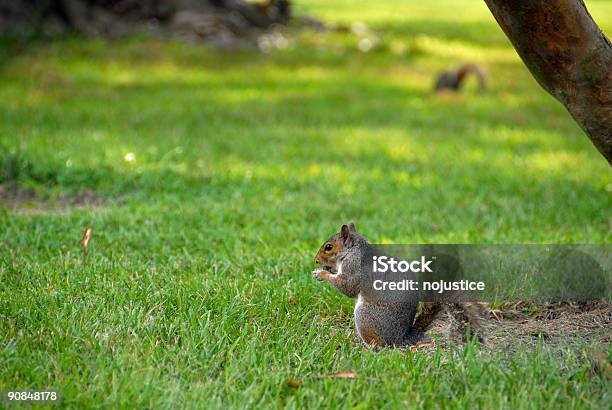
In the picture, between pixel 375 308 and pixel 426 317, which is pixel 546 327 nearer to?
pixel 426 317

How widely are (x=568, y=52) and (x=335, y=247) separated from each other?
1415 mm

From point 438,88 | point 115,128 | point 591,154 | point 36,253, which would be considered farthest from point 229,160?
point 438,88

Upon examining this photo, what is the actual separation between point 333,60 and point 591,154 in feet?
22.9

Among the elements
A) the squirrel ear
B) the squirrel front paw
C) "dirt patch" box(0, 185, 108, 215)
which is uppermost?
the squirrel ear

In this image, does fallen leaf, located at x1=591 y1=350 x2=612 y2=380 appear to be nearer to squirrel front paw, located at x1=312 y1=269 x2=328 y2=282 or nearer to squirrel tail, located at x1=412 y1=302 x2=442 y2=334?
squirrel tail, located at x1=412 y1=302 x2=442 y2=334

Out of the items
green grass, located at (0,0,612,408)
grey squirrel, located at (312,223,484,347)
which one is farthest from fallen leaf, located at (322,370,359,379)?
grey squirrel, located at (312,223,484,347)

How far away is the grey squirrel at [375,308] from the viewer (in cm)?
381

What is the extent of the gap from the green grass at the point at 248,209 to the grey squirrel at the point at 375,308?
6.3 inches

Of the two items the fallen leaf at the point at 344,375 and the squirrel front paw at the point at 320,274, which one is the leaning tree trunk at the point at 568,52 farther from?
the fallen leaf at the point at 344,375

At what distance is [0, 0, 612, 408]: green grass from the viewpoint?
338 centimetres

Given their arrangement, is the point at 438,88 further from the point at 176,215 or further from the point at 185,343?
the point at 185,343

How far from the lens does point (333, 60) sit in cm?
1504

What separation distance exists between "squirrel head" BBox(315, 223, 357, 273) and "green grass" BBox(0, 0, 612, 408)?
0.96 feet

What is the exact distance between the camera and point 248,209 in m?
6.45
